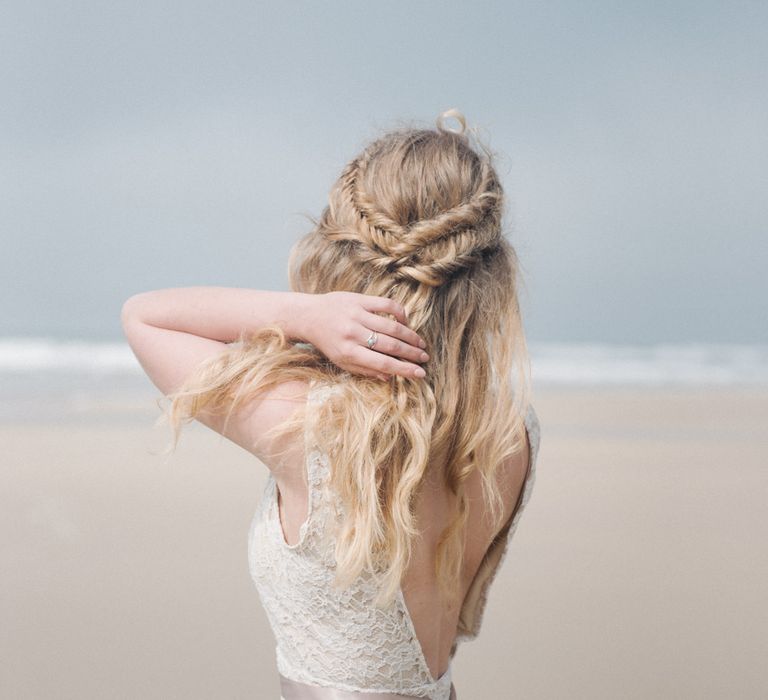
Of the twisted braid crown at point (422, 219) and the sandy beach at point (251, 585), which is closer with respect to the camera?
the twisted braid crown at point (422, 219)

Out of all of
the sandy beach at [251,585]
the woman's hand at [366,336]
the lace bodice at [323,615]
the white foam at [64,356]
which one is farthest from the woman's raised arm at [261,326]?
the white foam at [64,356]

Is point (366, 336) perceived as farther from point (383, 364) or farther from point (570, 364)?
point (570, 364)

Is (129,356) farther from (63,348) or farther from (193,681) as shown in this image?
(193,681)

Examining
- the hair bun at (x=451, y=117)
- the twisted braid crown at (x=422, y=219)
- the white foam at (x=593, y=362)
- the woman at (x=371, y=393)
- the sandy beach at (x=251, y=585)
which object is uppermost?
the hair bun at (x=451, y=117)

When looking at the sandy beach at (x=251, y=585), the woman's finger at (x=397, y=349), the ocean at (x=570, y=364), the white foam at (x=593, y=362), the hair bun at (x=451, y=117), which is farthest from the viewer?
the white foam at (x=593, y=362)

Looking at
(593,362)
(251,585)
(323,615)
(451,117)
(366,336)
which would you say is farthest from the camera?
(593,362)

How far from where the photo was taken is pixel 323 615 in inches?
57.2

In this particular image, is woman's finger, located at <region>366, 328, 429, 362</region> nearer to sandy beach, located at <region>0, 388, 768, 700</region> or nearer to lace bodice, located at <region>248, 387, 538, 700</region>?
lace bodice, located at <region>248, 387, 538, 700</region>

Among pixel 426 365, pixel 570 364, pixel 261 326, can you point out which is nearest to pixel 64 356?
pixel 570 364

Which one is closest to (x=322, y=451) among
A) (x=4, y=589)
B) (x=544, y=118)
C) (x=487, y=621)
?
(x=487, y=621)

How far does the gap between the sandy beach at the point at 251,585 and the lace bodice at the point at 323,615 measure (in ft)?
5.63

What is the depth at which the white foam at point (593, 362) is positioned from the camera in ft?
35.4

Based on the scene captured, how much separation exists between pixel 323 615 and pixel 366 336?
0.49 metres

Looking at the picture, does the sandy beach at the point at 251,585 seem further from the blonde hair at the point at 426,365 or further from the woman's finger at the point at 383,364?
the woman's finger at the point at 383,364
